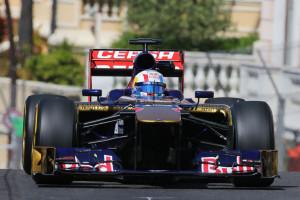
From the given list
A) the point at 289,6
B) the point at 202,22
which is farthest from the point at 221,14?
the point at 289,6

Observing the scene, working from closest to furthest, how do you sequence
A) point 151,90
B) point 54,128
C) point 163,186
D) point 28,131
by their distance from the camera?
point 54,128, point 163,186, point 28,131, point 151,90

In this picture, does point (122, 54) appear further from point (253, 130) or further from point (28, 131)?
point (253, 130)

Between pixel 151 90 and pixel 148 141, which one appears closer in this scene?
pixel 148 141

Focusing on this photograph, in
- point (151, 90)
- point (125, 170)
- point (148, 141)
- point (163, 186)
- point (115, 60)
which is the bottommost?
point (163, 186)

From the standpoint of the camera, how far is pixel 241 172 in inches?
611

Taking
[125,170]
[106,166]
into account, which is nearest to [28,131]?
[106,166]

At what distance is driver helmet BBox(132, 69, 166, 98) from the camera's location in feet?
56.9

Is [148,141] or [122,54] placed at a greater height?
[122,54]

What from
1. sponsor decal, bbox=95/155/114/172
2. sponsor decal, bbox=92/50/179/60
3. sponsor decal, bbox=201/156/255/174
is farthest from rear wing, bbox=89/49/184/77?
sponsor decal, bbox=95/155/114/172

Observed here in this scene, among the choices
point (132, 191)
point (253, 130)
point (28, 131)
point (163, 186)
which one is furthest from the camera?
point (28, 131)

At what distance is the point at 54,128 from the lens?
15461 millimetres

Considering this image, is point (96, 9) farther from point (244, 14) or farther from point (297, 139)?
point (297, 139)

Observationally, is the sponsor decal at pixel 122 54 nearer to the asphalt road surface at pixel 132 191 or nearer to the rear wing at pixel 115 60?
the rear wing at pixel 115 60

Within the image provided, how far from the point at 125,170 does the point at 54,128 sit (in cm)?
81
